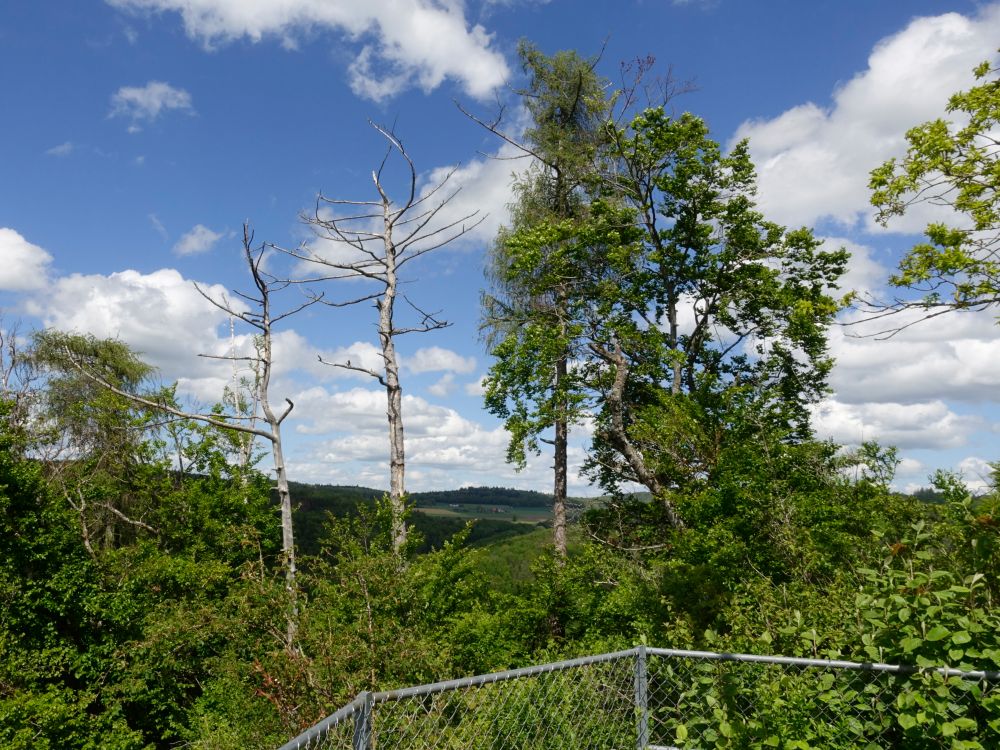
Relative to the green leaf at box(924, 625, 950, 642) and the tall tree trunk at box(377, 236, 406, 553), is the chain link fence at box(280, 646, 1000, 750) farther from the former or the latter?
the tall tree trunk at box(377, 236, 406, 553)

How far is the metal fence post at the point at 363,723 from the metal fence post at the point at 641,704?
1.69 meters

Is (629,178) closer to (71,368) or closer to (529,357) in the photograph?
(529,357)

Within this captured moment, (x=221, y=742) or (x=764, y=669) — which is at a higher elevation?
(x=764, y=669)

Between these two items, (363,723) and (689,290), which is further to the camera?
(689,290)

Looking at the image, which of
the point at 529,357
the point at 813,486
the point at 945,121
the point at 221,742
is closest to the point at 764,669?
the point at 813,486

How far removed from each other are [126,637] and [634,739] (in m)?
15.0

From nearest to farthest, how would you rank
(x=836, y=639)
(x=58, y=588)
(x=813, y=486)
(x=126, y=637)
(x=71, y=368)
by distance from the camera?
(x=836, y=639), (x=813, y=486), (x=58, y=588), (x=126, y=637), (x=71, y=368)

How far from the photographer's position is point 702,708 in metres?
3.56

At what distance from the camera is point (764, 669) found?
3.48m

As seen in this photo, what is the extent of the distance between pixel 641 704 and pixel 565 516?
12676 millimetres

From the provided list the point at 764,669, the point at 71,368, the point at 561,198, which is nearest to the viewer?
the point at 764,669

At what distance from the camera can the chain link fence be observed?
278 centimetres

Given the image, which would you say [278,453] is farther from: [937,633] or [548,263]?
[937,633]

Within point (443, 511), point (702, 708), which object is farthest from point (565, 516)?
point (443, 511)
